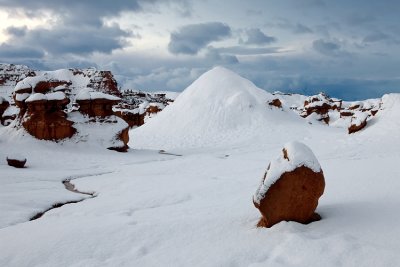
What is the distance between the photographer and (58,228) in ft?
28.9

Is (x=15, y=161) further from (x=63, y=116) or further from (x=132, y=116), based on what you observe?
(x=132, y=116)

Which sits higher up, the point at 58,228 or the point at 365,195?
the point at 365,195

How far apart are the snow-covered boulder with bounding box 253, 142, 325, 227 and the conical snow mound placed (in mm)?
24953

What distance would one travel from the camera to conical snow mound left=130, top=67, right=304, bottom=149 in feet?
116

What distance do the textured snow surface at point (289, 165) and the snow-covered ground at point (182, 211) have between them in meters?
0.84

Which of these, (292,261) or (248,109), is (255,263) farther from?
(248,109)

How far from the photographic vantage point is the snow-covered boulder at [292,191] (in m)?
7.65

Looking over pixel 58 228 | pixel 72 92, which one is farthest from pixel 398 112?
pixel 72 92

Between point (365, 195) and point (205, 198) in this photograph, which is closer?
point (365, 195)

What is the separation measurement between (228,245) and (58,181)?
41.6 ft

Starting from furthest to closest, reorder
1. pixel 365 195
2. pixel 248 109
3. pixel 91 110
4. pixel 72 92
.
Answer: pixel 72 92
pixel 248 109
pixel 91 110
pixel 365 195

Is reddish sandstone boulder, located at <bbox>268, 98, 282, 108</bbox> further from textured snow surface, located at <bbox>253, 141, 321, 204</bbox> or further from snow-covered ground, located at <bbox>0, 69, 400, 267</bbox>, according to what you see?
textured snow surface, located at <bbox>253, 141, 321, 204</bbox>

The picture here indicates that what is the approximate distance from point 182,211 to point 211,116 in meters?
29.2

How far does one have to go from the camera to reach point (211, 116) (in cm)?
3928
